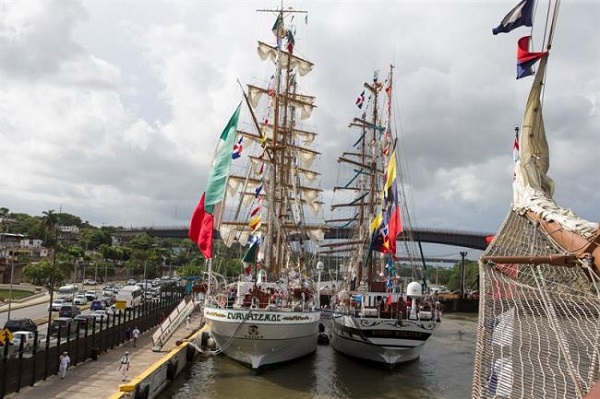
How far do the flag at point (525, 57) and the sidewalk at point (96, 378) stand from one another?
15.8 m

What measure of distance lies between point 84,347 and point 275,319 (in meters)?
8.63

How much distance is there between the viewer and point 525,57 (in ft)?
37.2

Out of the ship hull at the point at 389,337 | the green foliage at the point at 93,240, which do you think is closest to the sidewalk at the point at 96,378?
the ship hull at the point at 389,337

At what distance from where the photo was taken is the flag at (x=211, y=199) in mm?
23056

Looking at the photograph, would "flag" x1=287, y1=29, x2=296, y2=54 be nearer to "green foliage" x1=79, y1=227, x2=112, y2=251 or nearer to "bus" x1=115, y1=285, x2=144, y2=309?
"bus" x1=115, y1=285, x2=144, y2=309

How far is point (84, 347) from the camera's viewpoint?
2248cm

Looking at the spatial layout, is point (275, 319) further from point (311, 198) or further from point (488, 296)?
point (311, 198)

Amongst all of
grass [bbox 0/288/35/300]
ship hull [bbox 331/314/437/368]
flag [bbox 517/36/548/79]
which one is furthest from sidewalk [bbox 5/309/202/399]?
grass [bbox 0/288/35/300]

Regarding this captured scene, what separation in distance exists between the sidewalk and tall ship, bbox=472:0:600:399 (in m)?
13.9

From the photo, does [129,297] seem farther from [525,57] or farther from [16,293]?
[525,57]

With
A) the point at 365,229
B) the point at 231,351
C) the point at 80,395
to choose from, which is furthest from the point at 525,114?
the point at 365,229

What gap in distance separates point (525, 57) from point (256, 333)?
18311 millimetres

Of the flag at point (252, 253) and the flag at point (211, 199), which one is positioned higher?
the flag at point (211, 199)

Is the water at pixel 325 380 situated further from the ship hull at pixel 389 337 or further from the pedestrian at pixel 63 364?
the pedestrian at pixel 63 364
